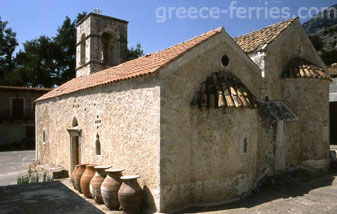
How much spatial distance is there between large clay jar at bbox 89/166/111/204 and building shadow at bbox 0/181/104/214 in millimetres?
229

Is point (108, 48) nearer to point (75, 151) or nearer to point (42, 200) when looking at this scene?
point (75, 151)

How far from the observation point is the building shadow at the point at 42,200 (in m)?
5.73

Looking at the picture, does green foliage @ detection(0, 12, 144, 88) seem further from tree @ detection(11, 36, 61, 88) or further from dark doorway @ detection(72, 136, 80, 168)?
dark doorway @ detection(72, 136, 80, 168)

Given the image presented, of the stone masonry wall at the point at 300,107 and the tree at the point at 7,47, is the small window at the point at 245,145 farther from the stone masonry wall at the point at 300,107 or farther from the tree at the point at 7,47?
the tree at the point at 7,47

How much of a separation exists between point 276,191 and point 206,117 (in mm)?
3009

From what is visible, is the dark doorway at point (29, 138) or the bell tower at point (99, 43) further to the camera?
the dark doorway at point (29, 138)

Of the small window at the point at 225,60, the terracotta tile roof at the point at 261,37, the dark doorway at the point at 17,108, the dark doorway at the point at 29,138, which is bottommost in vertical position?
the dark doorway at the point at 29,138

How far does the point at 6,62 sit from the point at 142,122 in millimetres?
29811

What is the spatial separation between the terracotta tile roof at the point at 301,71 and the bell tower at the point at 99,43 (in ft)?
24.3

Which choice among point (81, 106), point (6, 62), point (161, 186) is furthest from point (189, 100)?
point (6, 62)

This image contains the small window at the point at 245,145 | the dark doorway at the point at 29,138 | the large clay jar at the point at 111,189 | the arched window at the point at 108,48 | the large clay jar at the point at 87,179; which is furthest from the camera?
the dark doorway at the point at 29,138

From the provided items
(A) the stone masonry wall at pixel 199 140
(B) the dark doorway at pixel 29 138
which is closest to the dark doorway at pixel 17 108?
(B) the dark doorway at pixel 29 138

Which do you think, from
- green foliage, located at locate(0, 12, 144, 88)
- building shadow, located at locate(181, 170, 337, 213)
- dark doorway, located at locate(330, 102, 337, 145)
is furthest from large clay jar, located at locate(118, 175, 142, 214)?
green foliage, located at locate(0, 12, 144, 88)

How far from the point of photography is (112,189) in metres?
5.68
